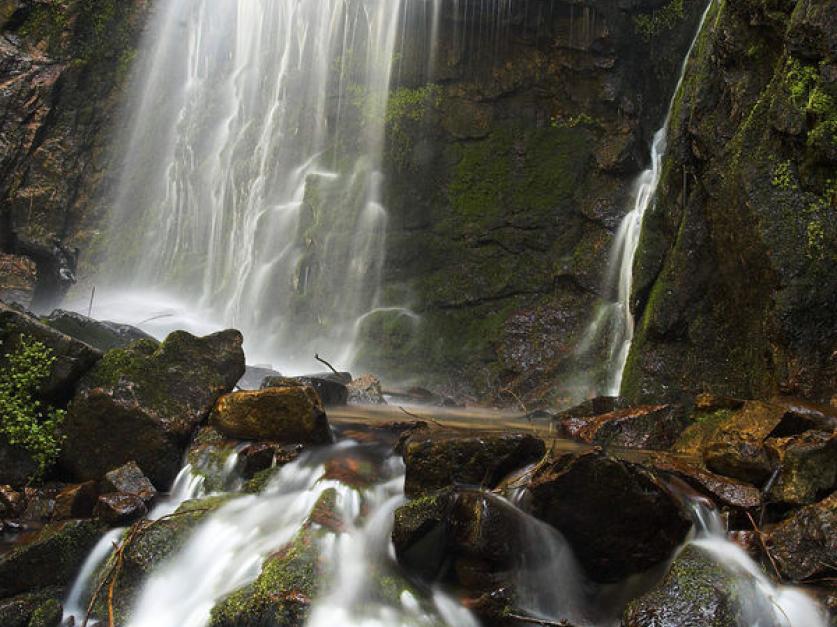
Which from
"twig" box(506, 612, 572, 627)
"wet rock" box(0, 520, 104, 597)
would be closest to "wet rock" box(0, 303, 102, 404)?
"wet rock" box(0, 520, 104, 597)

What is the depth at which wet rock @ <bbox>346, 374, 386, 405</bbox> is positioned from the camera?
1173 centimetres

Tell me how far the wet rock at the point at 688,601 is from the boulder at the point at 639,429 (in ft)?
10.1

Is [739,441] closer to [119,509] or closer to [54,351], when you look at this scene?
[119,509]

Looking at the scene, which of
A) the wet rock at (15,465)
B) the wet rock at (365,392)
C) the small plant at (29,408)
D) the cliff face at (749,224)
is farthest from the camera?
the wet rock at (365,392)

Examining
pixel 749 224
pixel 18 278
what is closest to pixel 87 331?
pixel 18 278

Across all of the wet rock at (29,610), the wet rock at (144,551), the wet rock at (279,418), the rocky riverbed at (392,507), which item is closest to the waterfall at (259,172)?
the wet rock at (279,418)

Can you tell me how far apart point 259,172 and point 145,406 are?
14.7m

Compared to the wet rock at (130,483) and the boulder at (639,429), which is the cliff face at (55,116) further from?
the boulder at (639,429)

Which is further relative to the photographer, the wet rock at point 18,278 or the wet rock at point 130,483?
the wet rock at point 18,278

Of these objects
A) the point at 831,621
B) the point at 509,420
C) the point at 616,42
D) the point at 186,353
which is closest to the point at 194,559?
the point at 186,353

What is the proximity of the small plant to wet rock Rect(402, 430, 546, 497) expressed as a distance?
12.2ft

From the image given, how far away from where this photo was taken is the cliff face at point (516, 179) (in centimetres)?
1533

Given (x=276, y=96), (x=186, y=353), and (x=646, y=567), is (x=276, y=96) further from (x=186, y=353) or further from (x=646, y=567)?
(x=646, y=567)

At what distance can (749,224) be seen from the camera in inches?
327
